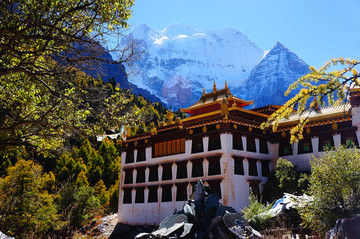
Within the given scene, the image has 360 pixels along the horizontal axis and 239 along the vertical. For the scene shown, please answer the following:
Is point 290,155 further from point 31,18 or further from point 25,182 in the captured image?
point 31,18

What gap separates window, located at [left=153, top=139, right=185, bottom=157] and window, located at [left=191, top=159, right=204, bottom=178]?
1996mm

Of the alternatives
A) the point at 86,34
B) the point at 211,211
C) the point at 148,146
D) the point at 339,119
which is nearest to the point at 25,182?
the point at 148,146

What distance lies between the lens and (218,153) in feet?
91.6

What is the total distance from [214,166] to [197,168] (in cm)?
180

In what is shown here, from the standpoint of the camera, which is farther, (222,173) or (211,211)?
(222,173)

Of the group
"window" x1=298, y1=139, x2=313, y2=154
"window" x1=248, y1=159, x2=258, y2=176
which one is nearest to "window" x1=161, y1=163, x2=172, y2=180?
"window" x1=248, y1=159, x2=258, y2=176

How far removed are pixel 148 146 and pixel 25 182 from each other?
39.7 feet

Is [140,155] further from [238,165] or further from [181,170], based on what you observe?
[238,165]

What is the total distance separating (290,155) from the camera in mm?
29672

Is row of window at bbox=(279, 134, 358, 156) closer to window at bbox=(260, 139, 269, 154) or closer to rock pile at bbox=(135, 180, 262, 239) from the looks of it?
window at bbox=(260, 139, 269, 154)

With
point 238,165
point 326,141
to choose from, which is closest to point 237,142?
point 238,165

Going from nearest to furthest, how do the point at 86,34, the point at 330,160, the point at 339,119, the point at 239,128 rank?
the point at 86,34 → the point at 330,160 → the point at 339,119 → the point at 239,128

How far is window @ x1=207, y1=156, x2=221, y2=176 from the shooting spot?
2784cm

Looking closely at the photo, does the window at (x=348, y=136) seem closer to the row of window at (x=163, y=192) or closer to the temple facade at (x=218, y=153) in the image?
the temple facade at (x=218, y=153)
